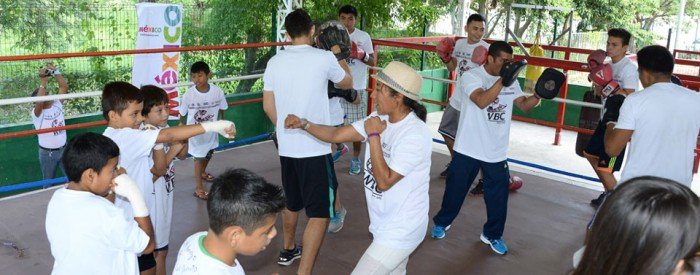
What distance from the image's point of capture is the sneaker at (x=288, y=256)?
3.73 metres

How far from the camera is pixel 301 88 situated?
3328mm

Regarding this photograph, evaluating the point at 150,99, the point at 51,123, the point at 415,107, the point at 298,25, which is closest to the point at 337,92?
the point at 298,25

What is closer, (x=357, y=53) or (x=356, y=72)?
(x=357, y=53)

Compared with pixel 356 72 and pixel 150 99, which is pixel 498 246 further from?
pixel 150 99

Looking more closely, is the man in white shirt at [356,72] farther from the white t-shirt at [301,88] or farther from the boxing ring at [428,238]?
the white t-shirt at [301,88]

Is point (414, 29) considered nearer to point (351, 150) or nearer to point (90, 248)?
point (351, 150)

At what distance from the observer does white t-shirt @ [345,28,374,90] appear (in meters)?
5.48

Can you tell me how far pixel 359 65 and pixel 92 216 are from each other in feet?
12.3

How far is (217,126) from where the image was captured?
95.5 inches

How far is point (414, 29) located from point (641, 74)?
33.3 ft

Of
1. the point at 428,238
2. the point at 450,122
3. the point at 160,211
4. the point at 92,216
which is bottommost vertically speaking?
the point at 428,238

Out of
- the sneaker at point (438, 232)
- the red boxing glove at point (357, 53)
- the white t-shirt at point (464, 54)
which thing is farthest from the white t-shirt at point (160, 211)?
the white t-shirt at point (464, 54)

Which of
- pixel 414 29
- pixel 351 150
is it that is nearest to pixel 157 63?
pixel 351 150

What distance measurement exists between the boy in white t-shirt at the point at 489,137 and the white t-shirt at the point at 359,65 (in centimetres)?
165
